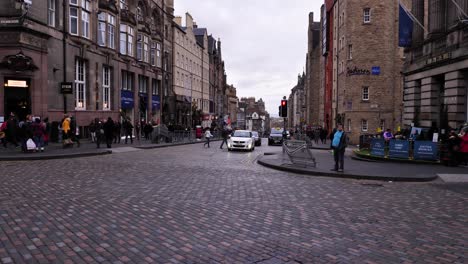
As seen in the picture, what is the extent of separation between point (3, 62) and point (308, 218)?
21.4 metres

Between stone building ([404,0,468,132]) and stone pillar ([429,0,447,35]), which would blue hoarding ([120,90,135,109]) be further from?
stone pillar ([429,0,447,35])

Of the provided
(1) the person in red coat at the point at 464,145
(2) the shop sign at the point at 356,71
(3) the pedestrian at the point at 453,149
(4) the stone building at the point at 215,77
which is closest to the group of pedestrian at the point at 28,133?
(3) the pedestrian at the point at 453,149

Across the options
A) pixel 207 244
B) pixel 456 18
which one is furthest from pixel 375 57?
pixel 207 244

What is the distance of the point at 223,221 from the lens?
733 centimetres

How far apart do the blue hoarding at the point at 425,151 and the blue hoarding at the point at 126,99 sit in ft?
87.2

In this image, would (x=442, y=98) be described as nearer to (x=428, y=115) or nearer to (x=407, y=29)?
(x=428, y=115)

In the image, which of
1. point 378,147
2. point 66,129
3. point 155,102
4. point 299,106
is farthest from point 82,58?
point 299,106

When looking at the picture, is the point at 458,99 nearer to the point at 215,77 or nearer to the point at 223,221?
the point at 223,221

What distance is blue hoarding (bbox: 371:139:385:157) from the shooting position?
70.0 ft

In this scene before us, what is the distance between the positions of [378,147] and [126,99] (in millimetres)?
25177

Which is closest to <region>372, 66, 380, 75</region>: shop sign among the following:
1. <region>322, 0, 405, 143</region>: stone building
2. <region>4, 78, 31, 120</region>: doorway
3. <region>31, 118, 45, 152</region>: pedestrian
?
<region>322, 0, 405, 143</region>: stone building

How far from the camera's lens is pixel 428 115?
88.3ft

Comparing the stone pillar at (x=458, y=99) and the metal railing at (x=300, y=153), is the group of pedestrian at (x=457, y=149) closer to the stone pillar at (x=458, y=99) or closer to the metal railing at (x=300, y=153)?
the stone pillar at (x=458, y=99)

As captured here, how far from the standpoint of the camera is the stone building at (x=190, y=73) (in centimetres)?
5956
